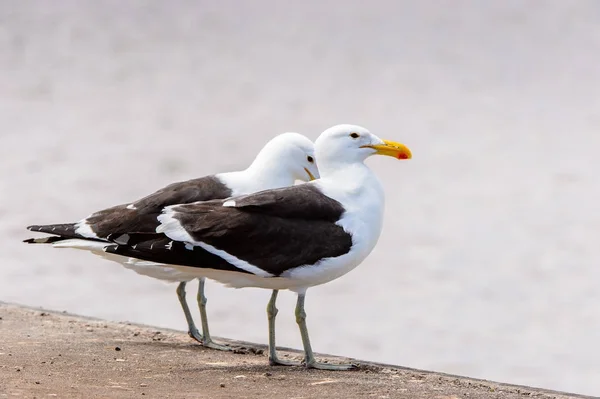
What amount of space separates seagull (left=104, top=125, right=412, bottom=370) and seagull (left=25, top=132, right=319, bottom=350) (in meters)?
0.15

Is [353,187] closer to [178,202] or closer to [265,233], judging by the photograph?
[265,233]

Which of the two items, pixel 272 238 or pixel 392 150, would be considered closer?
pixel 272 238

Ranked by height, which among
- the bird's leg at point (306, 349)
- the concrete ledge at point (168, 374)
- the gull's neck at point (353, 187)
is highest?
the gull's neck at point (353, 187)

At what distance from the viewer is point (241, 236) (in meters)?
6.00

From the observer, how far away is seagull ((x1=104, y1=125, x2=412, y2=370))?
19.6 ft

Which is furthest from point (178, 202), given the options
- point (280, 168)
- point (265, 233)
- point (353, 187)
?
point (353, 187)

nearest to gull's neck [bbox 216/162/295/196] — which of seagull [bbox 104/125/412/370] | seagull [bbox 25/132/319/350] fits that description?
seagull [bbox 25/132/319/350]

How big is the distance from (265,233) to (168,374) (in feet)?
2.54

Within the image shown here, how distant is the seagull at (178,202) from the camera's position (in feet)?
21.1

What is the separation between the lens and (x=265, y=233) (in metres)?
6.02

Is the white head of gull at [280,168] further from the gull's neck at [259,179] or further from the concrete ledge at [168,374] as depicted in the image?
the concrete ledge at [168,374]

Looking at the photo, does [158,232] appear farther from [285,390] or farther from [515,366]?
[515,366]

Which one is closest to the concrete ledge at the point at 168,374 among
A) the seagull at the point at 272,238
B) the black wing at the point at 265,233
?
the seagull at the point at 272,238

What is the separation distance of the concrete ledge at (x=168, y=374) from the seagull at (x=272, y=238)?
0.30 meters
